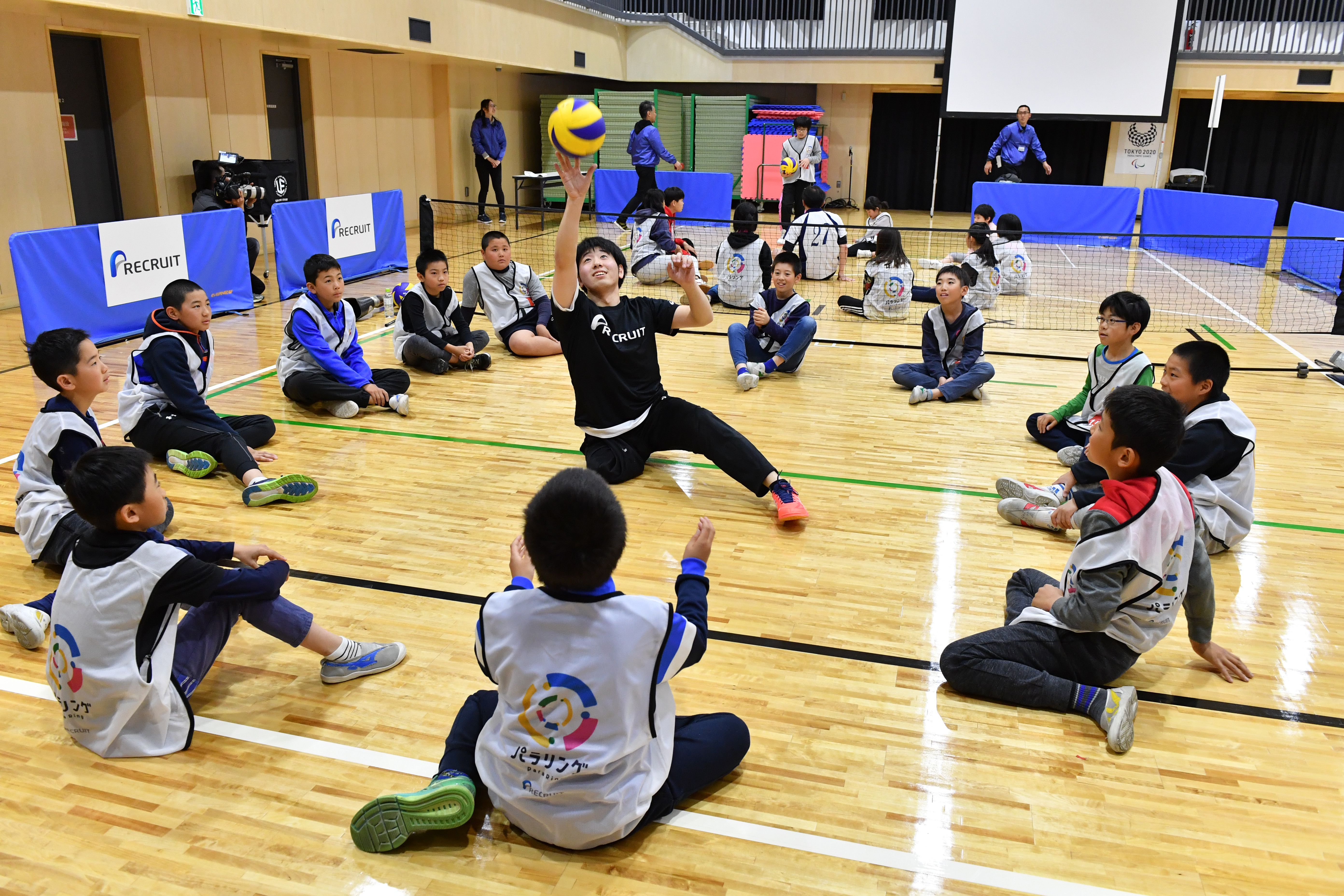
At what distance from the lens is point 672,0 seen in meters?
22.4

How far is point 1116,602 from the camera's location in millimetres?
3244

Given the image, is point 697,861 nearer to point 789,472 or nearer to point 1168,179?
point 789,472

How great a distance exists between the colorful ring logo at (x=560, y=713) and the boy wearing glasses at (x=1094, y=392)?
333cm

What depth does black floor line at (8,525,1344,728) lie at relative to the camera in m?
3.51

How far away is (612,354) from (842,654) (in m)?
2.31

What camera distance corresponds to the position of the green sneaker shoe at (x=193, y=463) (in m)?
5.55

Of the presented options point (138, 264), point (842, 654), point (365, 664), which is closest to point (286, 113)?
point (138, 264)

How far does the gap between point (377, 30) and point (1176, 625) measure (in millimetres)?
12491

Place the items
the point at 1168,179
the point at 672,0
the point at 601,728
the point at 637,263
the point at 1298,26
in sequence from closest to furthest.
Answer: the point at 601,728 < the point at 637,263 < the point at 1298,26 < the point at 1168,179 < the point at 672,0

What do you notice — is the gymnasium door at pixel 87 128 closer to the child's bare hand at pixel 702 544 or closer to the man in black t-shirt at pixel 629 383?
the man in black t-shirt at pixel 629 383

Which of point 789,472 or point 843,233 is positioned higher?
point 843,233

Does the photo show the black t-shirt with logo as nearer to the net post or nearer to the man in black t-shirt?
A: the man in black t-shirt

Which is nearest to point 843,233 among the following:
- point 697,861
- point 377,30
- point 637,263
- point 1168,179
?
point 637,263

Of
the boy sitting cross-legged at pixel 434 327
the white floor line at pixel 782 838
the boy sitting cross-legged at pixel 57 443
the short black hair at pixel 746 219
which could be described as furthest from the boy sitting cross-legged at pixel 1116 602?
the short black hair at pixel 746 219
